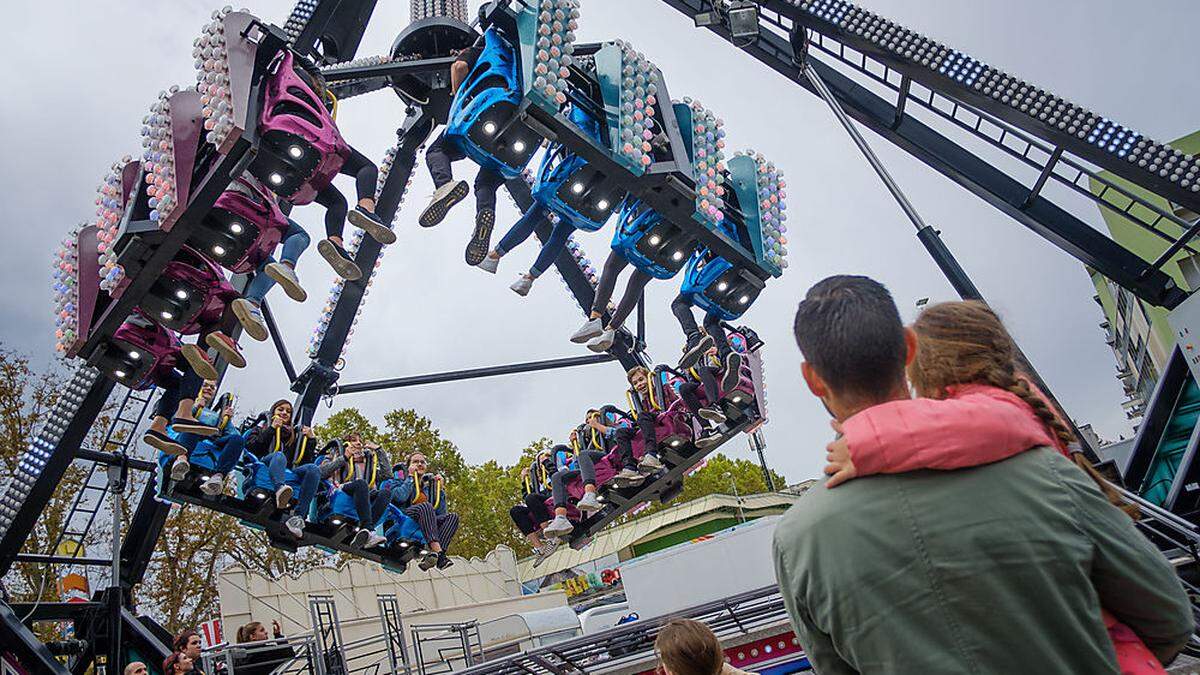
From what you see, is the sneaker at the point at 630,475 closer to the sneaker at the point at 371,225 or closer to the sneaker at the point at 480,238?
the sneaker at the point at 480,238

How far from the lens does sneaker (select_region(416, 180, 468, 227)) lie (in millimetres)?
6354

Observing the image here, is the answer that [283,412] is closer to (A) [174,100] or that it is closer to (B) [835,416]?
(A) [174,100]

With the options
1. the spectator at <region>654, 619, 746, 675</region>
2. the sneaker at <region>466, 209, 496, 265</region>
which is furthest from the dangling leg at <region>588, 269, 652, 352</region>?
the spectator at <region>654, 619, 746, 675</region>

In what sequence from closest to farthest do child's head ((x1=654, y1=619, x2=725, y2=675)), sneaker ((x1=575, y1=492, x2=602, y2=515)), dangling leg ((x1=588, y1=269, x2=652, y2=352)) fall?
child's head ((x1=654, y1=619, x2=725, y2=675))
dangling leg ((x1=588, y1=269, x2=652, y2=352))
sneaker ((x1=575, y1=492, x2=602, y2=515))

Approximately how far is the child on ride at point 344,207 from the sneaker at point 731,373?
447 cm

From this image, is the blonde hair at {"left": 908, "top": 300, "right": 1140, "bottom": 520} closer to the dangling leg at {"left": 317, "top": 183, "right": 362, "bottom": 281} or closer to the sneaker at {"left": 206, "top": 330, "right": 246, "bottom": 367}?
the dangling leg at {"left": 317, "top": 183, "right": 362, "bottom": 281}

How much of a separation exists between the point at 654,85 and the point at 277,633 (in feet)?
32.6

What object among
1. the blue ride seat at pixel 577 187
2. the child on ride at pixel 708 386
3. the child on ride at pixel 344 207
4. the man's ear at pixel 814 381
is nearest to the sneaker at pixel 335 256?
the child on ride at pixel 344 207

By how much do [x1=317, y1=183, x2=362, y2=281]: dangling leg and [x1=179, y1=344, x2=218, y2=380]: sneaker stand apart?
5.11 ft

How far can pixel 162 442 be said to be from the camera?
7855 millimetres

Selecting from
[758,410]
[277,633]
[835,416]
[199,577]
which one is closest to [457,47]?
[758,410]

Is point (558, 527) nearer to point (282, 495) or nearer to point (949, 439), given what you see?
point (282, 495)

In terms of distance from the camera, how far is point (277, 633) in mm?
11992

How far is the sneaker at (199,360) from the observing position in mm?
7059
